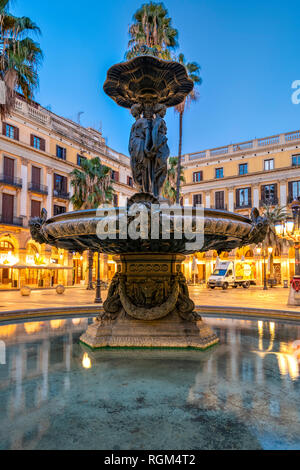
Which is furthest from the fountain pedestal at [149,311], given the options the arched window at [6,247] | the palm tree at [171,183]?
the arched window at [6,247]

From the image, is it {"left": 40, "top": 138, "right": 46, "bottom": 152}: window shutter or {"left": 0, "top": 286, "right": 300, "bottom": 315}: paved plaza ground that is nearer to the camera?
{"left": 0, "top": 286, "right": 300, "bottom": 315}: paved plaza ground

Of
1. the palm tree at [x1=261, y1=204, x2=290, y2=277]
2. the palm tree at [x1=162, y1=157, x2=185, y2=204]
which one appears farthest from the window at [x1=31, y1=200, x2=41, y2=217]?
the palm tree at [x1=261, y1=204, x2=290, y2=277]

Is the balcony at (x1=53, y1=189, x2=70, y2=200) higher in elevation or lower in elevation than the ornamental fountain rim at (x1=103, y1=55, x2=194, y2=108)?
higher

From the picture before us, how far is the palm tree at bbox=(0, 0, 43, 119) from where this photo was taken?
501 inches

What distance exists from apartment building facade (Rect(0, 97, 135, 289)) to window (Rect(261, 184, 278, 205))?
72.2 feet

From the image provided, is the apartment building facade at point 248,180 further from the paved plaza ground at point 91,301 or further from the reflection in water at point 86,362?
the reflection in water at point 86,362

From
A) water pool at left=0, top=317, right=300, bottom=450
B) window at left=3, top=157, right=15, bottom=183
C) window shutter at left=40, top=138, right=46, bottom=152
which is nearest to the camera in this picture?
water pool at left=0, top=317, right=300, bottom=450

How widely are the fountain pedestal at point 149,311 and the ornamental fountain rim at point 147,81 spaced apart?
9.07ft

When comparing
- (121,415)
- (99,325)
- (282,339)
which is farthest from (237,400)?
(282,339)

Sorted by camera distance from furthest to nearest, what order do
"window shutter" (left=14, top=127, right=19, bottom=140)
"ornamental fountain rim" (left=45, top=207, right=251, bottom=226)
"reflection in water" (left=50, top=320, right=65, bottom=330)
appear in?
"window shutter" (left=14, top=127, right=19, bottom=140) < "reflection in water" (left=50, top=320, right=65, bottom=330) < "ornamental fountain rim" (left=45, top=207, right=251, bottom=226)

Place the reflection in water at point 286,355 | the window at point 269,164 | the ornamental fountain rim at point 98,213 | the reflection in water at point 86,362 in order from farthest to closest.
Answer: the window at point 269,164
the ornamental fountain rim at point 98,213
the reflection in water at point 86,362
the reflection in water at point 286,355

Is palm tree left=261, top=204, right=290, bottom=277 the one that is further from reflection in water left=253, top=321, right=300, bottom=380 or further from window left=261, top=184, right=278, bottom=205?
reflection in water left=253, top=321, right=300, bottom=380

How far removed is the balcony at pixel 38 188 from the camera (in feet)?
103

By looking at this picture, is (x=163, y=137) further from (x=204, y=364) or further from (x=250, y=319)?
(x=250, y=319)
